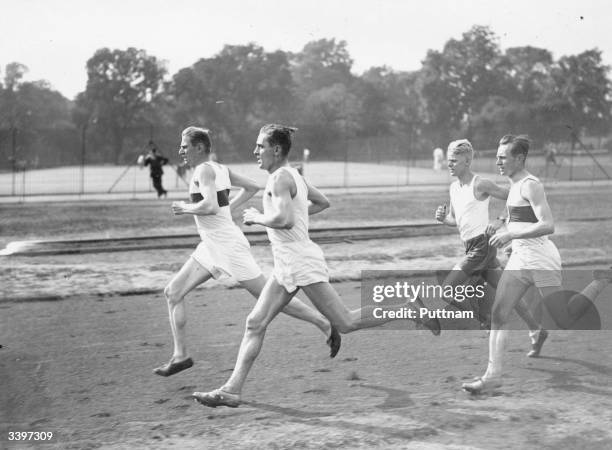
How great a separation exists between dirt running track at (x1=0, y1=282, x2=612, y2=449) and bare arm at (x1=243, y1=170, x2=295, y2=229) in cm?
121

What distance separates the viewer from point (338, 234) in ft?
55.5

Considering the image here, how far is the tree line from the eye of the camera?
48094 millimetres

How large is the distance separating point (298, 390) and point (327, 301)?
2.37 ft

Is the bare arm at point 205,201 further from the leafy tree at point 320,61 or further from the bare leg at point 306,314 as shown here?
the leafy tree at point 320,61

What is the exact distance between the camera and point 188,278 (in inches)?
259

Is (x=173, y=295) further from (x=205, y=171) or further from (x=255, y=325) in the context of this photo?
(x=255, y=325)

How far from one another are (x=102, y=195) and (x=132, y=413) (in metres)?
29.2

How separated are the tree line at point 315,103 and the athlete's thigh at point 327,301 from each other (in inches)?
1271

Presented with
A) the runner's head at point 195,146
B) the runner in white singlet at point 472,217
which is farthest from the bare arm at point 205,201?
the runner in white singlet at point 472,217

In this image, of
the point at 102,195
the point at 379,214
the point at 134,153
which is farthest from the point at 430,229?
→ the point at 134,153

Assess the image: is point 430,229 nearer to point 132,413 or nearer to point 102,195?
point 132,413

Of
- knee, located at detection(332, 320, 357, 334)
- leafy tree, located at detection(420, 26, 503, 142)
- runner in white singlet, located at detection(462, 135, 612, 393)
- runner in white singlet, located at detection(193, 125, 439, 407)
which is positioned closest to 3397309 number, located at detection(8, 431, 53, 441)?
runner in white singlet, located at detection(193, 125, 439, 407)

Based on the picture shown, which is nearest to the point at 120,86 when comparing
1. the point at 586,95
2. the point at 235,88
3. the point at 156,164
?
the point at 235,88

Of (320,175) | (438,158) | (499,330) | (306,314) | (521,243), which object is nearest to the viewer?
(499,330)
